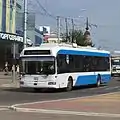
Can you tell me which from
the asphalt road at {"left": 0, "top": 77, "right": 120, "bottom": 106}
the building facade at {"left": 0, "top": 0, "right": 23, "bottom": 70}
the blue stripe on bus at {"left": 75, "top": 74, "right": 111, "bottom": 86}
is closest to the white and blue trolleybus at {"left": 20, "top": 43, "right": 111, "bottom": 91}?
the blue stripe on bus at {"left": 75, "top": 74, "right": 111, "bottom": 86}

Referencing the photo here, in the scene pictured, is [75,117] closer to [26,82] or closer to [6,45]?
[26,82]

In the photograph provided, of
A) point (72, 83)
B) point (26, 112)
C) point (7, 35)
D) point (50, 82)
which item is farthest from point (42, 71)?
point (7, 35)

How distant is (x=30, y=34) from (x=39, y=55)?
5892cm

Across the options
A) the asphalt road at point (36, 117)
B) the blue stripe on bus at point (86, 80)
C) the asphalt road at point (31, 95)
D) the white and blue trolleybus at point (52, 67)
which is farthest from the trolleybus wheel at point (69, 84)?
the asphalt road at point (36, 117)

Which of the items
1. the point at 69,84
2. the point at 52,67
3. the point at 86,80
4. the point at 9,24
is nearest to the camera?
the point at 52,67

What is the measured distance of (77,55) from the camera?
106ft

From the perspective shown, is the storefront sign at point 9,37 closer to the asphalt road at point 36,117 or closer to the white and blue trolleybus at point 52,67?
the white and blue trolleybus at point 52,67

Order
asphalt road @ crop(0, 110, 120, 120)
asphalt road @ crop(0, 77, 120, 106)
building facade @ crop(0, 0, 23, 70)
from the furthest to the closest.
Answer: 1. building facade @ crop(0, 0, 23, 70)
2. asphalt road @ crop(0, 77, 120, 106)
3. asphalt road @ crop(0, 110, 120, 120)

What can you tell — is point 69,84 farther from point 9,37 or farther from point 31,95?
point 9,37

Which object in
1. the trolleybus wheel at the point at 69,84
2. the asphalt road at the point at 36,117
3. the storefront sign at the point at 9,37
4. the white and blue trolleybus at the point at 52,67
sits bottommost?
the asphalt road at the point at 36,117

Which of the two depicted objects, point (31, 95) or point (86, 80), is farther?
point (86, 80)

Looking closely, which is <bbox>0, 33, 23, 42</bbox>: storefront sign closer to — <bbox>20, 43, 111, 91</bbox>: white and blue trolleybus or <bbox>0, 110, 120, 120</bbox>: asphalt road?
<bbox>20, 43, 111, 91</bbox>: white and blue trolleybus

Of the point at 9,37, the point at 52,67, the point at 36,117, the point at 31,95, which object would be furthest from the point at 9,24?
the point at 36,117

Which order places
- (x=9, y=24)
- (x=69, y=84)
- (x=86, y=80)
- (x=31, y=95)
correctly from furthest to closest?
(x=9, y=24) < (x=86, y=80) < (x=69, y=84) < (x=31, y=95)
